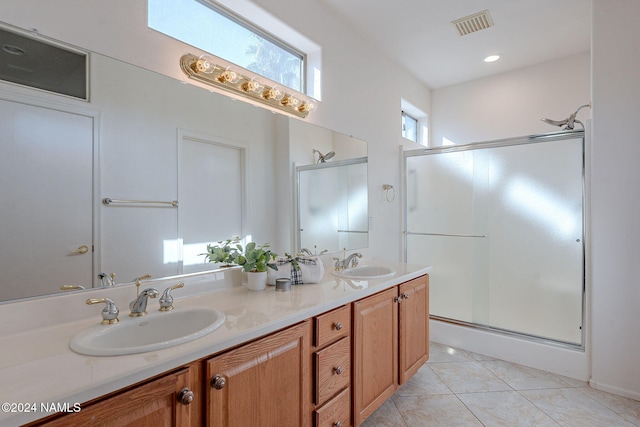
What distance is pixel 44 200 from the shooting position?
1105 mm

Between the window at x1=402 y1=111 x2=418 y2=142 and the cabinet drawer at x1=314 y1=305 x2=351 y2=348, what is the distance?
2643 millimetres

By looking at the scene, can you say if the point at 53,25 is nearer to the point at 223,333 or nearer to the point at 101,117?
the point at 101,117

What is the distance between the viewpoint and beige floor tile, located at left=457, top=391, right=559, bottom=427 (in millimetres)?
1844

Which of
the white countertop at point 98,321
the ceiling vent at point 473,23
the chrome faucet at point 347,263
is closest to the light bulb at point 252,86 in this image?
the white countertop at point 98,321

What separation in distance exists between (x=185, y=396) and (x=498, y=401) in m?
2.08

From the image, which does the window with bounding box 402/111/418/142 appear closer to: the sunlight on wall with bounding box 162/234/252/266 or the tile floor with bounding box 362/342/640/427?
the tile floor with bounding box 362/342/640/427

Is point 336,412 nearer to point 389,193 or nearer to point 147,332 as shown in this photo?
point 147,332

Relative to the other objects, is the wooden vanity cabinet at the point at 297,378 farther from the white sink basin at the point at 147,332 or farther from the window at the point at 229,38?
the window at the point at 229,38

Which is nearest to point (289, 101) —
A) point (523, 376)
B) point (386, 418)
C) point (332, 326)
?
point (332, 326)

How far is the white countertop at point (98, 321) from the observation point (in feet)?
2.34

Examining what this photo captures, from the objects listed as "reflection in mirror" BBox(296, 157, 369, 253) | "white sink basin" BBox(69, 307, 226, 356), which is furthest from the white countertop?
"reflection in mirror" BBox(296, 157, 369, 253)

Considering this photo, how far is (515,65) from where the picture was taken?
3.25 metres

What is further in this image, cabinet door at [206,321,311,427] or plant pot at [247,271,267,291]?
plant pot at [247,271,267,291]

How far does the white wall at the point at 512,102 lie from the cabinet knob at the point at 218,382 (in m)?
3.68
